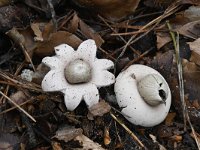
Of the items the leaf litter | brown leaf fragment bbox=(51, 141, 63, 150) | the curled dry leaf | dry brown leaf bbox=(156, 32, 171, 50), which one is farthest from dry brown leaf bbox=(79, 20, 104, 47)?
brown leaf fragment bbox=(51, 141, 63, 150)

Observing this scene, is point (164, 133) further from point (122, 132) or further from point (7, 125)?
point (7, 125)

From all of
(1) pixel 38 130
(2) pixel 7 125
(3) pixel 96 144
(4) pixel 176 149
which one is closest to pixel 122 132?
(3) pixel 96 144

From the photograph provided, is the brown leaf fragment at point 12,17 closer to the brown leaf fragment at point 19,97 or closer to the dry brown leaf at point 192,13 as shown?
the brown leaf fragment at point 19,97

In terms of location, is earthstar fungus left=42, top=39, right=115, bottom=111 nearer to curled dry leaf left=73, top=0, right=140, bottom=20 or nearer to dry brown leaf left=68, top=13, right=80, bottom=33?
dry brown leaf left=68, top=13, right=80, bottom=33

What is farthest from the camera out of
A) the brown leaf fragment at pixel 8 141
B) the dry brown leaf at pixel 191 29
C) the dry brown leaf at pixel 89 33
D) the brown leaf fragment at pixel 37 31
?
the dry brown leaf at pixel 191 29

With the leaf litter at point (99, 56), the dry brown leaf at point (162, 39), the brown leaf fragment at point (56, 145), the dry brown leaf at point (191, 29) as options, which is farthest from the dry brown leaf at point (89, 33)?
the brown leaf fragment at point (56, 145)

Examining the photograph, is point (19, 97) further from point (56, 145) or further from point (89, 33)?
point (89, 33)

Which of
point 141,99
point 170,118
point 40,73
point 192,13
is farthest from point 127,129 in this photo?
point 192,13
